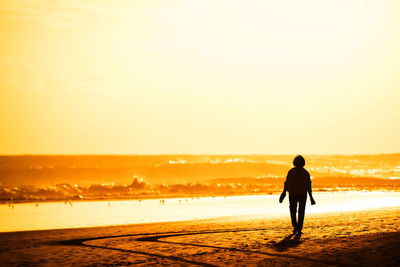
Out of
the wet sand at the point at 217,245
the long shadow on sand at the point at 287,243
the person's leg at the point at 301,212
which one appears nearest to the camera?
the wet sand at the point at 217,245

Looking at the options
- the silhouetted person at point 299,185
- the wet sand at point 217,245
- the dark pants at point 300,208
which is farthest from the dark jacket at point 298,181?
the wet sand at point 217,245

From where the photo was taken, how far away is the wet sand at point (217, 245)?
10055mm

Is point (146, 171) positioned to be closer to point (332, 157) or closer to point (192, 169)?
point (192, 169)

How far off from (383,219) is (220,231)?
544 centimetres

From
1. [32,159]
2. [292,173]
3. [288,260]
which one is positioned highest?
[32,159]

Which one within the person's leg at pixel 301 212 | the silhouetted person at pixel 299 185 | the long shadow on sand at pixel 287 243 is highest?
the silhouetted person at pixel 299 185

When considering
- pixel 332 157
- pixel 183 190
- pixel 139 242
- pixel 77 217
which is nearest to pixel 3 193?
pixel 183 190

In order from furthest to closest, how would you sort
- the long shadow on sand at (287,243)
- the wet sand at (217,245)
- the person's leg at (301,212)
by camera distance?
the person's leg at (301,212), the long shadow on sand at (287,243), the wet sand at (217,245)

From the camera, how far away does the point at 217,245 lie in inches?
481

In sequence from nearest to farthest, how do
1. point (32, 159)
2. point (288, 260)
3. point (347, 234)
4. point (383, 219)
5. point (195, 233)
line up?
point (288, 260), point (347, 234), point (195, 233), point (383, 219), point (32, 159)

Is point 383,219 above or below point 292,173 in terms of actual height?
below

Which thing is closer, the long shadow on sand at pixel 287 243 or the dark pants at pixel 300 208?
the long shadow on sand at pixel 287 243

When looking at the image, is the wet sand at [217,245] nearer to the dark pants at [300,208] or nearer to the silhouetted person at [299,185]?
the dark pants at [300,208]

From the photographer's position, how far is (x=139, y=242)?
1336cm
